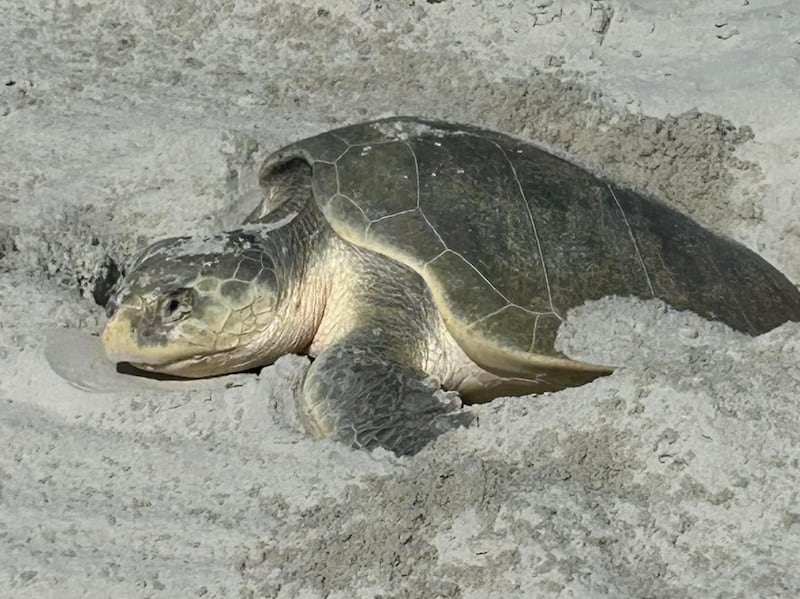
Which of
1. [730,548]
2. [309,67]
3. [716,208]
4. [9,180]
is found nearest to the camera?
[730,548]

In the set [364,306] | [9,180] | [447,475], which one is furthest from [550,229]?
[9,180]

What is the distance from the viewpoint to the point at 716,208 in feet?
9.93

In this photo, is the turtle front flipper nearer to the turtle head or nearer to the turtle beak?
the turtle head

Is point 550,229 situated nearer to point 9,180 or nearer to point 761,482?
point 761,482

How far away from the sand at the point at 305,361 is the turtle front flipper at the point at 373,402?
0.26 ft

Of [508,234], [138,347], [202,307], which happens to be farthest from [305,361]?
[508,234]

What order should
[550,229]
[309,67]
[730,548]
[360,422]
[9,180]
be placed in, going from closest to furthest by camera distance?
[730,548] < [360,422] < [550,229] < [9,180] < [309,67]

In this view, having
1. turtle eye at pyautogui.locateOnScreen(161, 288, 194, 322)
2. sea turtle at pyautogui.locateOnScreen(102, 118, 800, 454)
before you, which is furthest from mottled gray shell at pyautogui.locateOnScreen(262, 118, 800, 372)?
turtle eye at pyautogui.locateOnScreen(161, 288, 194, 322)

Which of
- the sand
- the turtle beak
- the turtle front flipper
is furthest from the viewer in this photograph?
the turtle beak

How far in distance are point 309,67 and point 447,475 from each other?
7.57 ft

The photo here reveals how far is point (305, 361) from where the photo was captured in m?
2.37

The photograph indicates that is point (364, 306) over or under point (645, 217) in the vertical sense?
under

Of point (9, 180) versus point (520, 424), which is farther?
point (9, 180)

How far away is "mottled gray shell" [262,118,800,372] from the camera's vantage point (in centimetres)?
230
